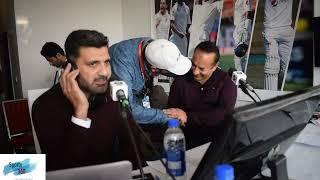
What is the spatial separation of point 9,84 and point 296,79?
4.94 m

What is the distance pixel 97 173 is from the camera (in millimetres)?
858

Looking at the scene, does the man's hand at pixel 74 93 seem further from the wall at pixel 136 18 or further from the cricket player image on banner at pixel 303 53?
the wall at pixel 136 18

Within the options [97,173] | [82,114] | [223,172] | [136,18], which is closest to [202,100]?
[82,114]

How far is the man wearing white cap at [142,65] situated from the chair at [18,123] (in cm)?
153

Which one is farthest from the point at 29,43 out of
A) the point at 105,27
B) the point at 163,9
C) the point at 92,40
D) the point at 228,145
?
the point at 228,145

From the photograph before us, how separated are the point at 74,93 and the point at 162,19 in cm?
249

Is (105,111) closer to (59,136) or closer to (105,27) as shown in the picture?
(59,136)

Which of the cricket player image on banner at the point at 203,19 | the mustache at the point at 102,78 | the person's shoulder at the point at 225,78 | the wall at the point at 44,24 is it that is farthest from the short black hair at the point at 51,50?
the mustache at the point at 102,78

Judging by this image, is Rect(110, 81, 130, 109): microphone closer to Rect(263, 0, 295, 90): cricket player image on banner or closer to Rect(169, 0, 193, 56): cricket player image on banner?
Rect(263, 0, 295, 90): cricket player image on banner

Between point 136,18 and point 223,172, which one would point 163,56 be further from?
Result: point 136,18

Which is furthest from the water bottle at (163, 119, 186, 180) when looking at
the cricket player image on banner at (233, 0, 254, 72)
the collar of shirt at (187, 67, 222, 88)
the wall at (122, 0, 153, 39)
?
the wall at (122, 0, 153, 39)

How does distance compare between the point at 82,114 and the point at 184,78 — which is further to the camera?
the point at 184,78

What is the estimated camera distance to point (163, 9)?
3648 mm

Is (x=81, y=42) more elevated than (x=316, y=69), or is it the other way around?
(x=81, y=42)
